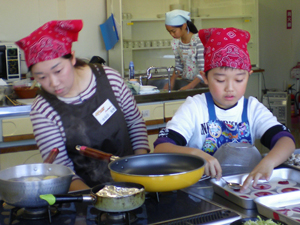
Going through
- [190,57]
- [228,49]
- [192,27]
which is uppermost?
[192,27]

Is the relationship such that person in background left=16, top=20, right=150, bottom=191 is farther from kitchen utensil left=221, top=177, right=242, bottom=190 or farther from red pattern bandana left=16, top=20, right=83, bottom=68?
kitchen utensil left=221, top=177, right=242, bottom=190

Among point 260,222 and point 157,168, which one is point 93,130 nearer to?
point 157,168

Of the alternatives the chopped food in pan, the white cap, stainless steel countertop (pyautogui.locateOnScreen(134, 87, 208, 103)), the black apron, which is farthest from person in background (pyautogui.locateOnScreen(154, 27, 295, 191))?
the white cap

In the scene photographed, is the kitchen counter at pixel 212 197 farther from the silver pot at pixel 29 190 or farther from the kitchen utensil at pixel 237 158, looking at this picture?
the silver pot at pixel 29 190

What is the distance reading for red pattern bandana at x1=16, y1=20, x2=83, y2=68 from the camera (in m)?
1.26

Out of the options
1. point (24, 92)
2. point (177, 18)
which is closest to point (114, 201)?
point (24, 92)

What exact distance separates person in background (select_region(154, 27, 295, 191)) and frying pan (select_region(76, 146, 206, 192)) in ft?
0.46

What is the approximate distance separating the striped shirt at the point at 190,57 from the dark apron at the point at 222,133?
204 cm

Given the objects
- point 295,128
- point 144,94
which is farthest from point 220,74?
point 295,128

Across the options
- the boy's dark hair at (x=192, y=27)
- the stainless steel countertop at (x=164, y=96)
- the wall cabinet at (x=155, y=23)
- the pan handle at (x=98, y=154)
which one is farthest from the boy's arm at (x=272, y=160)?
the wall cabinet at (x=155, y=23)

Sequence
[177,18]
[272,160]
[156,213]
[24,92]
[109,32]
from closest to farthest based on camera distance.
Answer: [156,213], [272,160], [24,92], [177,18], [109,32]

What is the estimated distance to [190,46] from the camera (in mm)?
3623

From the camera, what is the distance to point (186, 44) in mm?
3645

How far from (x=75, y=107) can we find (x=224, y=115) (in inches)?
24.2
